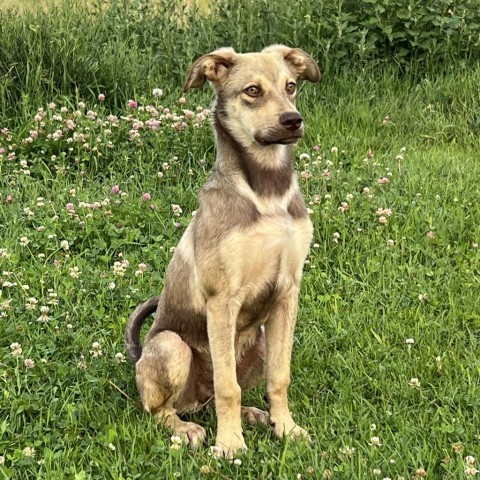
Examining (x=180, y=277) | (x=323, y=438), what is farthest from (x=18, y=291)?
(x=323, y=438)

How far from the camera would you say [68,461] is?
377 centimetres

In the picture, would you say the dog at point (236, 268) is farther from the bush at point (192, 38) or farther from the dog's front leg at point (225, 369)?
the bush at point (192, 38)

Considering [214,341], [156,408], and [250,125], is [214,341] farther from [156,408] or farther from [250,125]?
[250,125]

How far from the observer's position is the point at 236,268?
3848mm

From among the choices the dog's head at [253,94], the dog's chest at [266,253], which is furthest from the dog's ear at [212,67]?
the dog's chest at [266,253]

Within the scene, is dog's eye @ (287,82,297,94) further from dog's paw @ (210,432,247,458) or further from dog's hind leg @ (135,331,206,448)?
dog's paw @ (210,432,247,458)

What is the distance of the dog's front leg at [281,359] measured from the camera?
4074 mm

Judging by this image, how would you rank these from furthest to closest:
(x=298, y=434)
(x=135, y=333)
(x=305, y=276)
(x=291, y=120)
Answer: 1. (x=305, y=276)
2. (x=135, y=333)
3. (x=298, y=434)
4. (x=291, y=120)

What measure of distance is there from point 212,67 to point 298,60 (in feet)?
1.63

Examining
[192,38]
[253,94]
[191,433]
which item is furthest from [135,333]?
[192,38]

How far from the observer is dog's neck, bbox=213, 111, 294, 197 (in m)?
4.03

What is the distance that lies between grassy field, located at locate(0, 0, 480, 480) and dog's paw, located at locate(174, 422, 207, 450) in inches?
2.8

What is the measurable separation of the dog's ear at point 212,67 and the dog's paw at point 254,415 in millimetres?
1663

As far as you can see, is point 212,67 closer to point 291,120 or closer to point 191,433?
point 291,120
